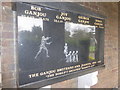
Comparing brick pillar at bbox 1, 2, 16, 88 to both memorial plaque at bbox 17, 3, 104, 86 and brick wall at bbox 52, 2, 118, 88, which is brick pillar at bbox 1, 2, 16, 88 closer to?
memorial plaque at bbox 17, 3, 104, 86

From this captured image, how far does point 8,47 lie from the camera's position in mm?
1244

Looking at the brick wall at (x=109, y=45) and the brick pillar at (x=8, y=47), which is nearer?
the brick pillar at (x=8, y=47)

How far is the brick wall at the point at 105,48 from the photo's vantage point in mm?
1224

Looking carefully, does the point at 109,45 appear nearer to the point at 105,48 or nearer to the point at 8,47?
the point at 105,48

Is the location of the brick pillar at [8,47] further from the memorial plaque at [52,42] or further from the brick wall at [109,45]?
the brick wall at [109,45]

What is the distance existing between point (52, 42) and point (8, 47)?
1.70ft

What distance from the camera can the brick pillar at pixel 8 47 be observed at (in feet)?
3.98

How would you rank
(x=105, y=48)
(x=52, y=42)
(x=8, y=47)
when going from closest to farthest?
(x=8, y=47)
(x=52, y=42)
(x=105, y=48)

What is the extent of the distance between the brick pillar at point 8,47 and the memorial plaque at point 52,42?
Result: 8cm

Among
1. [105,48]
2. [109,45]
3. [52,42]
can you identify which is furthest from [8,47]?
[109,45]

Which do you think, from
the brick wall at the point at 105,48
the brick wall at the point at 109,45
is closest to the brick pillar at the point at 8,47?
→ the brick wall at the point at 105,48

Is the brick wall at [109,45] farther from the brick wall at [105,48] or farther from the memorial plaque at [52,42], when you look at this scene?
the memorial plaque at [52,42]

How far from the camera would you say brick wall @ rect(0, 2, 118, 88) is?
1.22m

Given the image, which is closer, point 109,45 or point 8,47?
point 8,47
